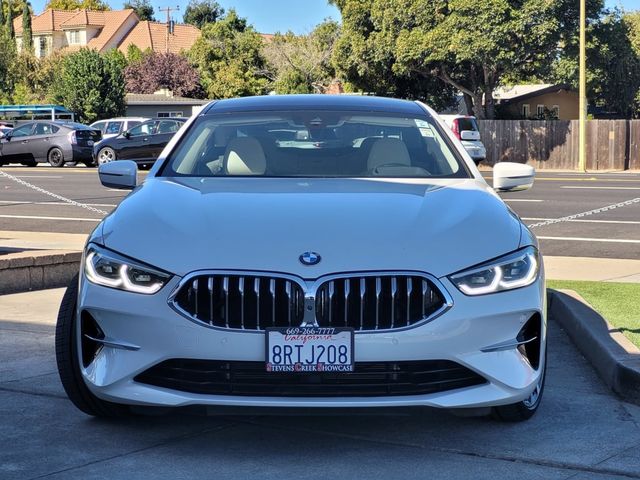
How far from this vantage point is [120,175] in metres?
6.06

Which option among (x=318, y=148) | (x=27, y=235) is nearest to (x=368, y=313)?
(x=318, y=148)

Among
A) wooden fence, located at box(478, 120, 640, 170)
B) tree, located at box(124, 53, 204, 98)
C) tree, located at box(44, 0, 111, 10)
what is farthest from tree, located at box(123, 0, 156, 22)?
wooden fence, located at box(478, 120, 640, 170)

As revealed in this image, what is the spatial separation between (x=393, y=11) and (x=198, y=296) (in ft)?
119

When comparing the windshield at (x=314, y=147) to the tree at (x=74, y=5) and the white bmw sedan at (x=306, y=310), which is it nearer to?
the white bmw sedan at (x=306, y=310)

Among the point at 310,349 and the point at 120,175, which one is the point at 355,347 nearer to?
the point at 310,349

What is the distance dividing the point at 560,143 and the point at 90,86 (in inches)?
1128

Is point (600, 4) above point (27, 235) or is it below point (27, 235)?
above

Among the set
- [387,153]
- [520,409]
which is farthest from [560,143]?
[520,409]

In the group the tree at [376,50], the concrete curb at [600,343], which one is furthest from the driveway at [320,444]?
the tree at [376,50]

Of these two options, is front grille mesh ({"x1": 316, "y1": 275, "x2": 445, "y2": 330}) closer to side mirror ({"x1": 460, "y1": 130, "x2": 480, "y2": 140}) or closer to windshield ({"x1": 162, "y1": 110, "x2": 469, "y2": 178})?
windshield ({"x1": 162, "y1": 110, "x2": 469, "y2": 178})

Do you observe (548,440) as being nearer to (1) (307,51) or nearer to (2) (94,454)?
(2) (94,454)

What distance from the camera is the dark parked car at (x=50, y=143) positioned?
1331 inches

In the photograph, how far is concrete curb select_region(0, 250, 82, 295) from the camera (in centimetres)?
896

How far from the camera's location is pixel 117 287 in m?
4.34
